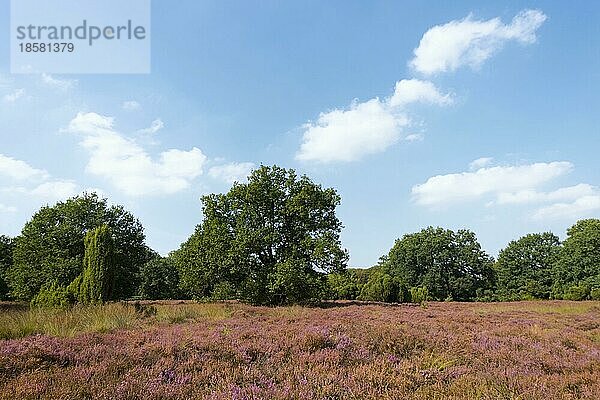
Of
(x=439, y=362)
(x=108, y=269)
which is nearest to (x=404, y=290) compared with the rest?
(x=108, y=269)

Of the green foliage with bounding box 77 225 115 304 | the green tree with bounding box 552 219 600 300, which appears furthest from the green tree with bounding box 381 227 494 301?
the green foliage with bounding box 77 225 115 304

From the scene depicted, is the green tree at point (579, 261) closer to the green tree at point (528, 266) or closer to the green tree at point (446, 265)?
the green tree at point (528, 266)

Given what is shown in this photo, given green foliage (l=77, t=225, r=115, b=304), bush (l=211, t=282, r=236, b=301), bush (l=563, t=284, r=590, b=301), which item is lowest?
bush (l=563, t=284, r=590, b=301)

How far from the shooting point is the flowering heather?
4.21m

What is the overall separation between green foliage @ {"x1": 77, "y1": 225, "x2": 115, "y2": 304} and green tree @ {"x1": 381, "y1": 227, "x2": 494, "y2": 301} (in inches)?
1634

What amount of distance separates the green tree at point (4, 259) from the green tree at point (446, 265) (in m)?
42.2

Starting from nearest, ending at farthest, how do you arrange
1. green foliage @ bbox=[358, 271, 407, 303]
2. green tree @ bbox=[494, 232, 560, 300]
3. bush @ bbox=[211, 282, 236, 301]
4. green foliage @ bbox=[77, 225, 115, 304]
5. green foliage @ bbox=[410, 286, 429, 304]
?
green foliage @ bbox=[77, 225, 115, 304], bush @ bbox=[211, 282, 236, 301], green foliage @ bbox=[358, 271, 407, 303], green foliage @ bbox=[410, 286, 429, 304], green tree @ bbox=[494, 232, 560, 300]

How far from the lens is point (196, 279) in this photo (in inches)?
882

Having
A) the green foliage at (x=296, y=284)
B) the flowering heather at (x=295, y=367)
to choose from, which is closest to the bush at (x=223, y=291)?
the green foliage at (x=296, y=284)

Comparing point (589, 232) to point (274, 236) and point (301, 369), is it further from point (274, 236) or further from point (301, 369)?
point (301, 369)

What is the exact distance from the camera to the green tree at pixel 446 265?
5119 centimetres

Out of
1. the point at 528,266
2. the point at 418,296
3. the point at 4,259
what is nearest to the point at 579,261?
the point at 528,266

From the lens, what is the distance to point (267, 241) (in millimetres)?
21562

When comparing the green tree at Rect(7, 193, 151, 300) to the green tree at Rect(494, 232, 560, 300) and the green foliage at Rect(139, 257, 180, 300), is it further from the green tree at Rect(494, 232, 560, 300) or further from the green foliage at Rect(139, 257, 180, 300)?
the green tree at Rect(494, 232, 560, 300)
